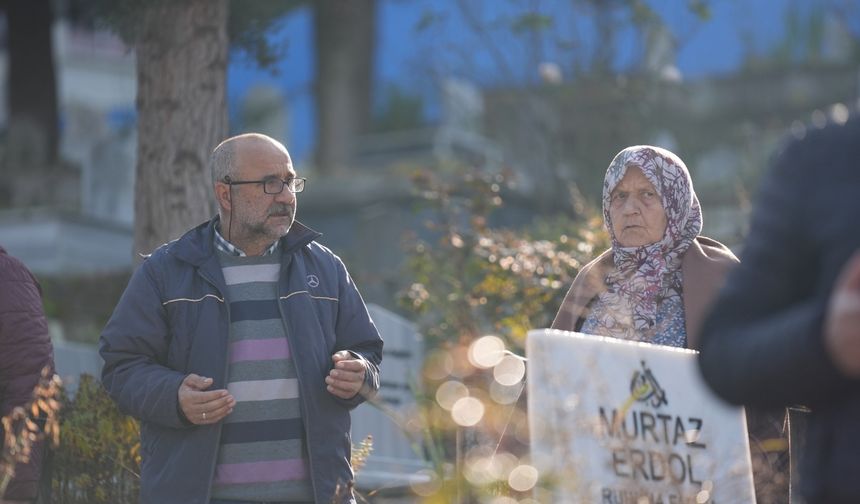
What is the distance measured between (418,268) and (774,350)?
705 cm

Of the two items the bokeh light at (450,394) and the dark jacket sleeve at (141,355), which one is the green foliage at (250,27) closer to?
the dark jacket sleeve at (141,355)

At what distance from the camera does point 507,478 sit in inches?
112

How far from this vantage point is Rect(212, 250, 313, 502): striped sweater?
16.4 ft

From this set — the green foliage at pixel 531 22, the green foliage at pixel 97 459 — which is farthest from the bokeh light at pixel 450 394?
the green foliage at pixel 531 22

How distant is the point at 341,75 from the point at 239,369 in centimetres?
1819

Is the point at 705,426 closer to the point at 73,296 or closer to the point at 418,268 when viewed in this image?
the point at 418,268

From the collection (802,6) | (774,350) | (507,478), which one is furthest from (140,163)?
(802,6)

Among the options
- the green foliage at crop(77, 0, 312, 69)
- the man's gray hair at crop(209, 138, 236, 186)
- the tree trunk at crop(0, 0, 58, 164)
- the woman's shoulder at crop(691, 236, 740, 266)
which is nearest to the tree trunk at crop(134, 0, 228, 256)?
the green foliage at crop(77, 0, 312, 69)

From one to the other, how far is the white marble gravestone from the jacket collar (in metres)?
1.91

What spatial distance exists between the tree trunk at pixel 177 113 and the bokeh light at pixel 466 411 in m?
4.91

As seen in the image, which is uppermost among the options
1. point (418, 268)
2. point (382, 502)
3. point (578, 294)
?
point (418, 268)

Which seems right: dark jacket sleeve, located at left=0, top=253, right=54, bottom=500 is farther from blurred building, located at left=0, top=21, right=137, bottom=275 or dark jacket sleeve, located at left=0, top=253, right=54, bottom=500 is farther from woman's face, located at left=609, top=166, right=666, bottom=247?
blurred building, located at left=0, top=21, right=137, bottom=275

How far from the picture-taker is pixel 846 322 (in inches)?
87.9

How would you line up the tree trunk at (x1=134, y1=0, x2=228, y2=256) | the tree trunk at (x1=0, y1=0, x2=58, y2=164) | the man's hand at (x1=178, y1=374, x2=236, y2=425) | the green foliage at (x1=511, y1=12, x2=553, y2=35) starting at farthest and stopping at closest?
the tree trunk at (x1=0, y1=0, x2=58, y2=164), the green foliage at (x1=511, y1=12, x2=553, y2=35), the tree trunk at (x1=134, y1=0, x2=228, y2=256), the man's hand at (x1=178, y1=374, x2=236, y2=425)
